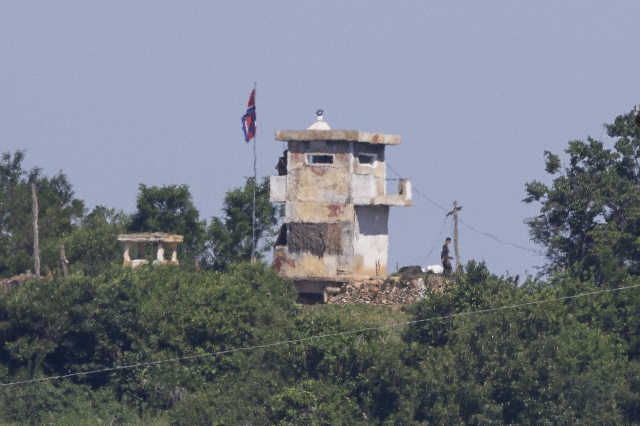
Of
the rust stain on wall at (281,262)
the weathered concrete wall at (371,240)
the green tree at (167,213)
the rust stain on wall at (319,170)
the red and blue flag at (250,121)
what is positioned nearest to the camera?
the rust stain on wall at (319,170)

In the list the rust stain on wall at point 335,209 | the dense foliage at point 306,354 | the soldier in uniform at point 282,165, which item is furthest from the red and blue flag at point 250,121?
the dense foliage at point 306,354

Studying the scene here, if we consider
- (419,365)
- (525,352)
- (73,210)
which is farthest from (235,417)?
(73,210)

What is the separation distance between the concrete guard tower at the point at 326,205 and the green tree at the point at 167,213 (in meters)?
10.3

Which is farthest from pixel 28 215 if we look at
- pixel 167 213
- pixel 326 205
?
pixel 326 205

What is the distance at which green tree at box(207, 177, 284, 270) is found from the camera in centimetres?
5684

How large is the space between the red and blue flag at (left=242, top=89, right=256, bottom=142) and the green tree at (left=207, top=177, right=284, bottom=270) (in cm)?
493

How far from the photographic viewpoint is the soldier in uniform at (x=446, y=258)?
4938 cm

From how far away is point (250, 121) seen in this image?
53.2 meters

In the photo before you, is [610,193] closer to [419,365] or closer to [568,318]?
[568,318]

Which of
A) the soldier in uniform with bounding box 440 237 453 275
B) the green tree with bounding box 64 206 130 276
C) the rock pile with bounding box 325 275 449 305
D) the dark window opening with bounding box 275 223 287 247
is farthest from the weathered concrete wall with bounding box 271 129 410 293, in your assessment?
the green tree with bounding box 64 206 130 276

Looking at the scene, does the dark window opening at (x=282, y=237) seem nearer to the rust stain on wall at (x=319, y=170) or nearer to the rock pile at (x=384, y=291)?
the rust stain on wall at (x=319, y=170)

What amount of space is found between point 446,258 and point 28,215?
70.4ft

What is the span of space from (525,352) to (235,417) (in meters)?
7.97

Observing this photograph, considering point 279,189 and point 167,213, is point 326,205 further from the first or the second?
point 167,213
